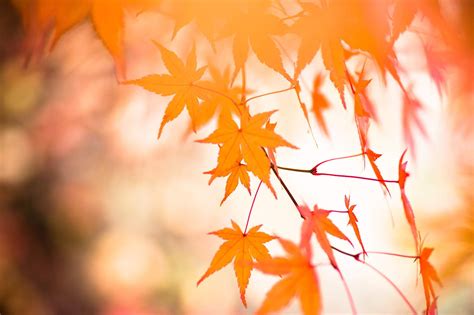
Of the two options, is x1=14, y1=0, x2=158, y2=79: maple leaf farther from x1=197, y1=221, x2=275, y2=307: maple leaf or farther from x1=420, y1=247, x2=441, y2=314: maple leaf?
x1=420, y1=247, x2=441, y2=314: maple leaf

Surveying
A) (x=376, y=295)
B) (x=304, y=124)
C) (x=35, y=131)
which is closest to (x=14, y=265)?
(x=35, y=131)

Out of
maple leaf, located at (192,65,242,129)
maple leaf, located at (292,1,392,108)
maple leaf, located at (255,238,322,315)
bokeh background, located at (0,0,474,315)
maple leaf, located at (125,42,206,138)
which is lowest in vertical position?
maple leaf, located at (255,238,322,315)

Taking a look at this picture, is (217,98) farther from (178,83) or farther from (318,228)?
(318,228)

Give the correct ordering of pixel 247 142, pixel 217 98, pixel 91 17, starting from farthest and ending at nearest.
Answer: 1. pixel 217 98
2. pixel 247 142
3. pixel 91 17

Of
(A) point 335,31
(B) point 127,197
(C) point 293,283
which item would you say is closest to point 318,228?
(C) point 293,283

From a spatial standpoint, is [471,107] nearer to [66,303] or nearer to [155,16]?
[155,16]

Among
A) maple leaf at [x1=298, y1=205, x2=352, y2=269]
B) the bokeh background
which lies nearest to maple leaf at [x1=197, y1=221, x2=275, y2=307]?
maple leaf at [x1=298, y1=205, x2=352, y2=269]
